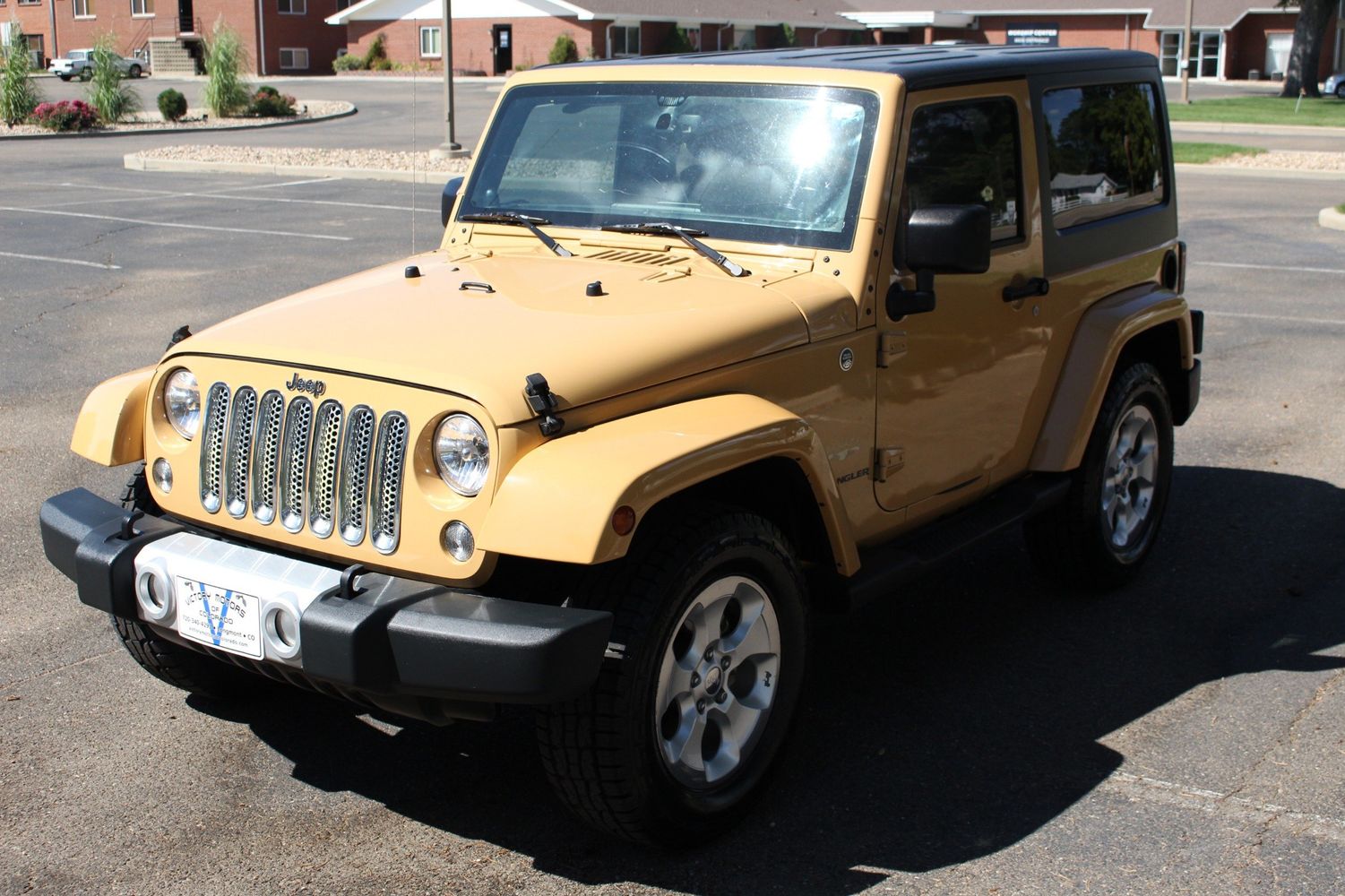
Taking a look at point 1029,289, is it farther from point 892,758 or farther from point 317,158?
point 317,158

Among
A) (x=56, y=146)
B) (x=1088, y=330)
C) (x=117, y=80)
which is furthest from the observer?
(x=117, y=80)

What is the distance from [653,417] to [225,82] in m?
37.4

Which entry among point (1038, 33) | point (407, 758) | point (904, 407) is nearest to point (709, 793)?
point (407, 758)

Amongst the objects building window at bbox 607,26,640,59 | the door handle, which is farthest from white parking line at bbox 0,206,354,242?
building window at bbox 607,26,640,59

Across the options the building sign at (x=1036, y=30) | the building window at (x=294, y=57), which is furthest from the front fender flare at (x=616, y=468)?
the building window at (x=294, y=57)

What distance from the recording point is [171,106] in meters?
35.6

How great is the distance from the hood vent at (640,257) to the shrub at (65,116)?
31873mm

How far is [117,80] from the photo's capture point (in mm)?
35312

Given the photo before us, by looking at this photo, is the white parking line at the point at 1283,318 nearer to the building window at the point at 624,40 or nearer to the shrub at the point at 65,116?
the shrub at the point at 65,116

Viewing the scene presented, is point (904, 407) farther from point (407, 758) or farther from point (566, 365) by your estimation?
point (407, 758)

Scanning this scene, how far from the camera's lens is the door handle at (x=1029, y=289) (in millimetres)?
4926

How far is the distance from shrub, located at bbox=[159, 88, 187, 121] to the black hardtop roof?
33385 mm

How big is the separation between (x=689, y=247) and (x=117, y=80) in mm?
34723

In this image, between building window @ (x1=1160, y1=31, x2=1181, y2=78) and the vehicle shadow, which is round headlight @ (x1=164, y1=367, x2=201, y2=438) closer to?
the vehicle shadow
